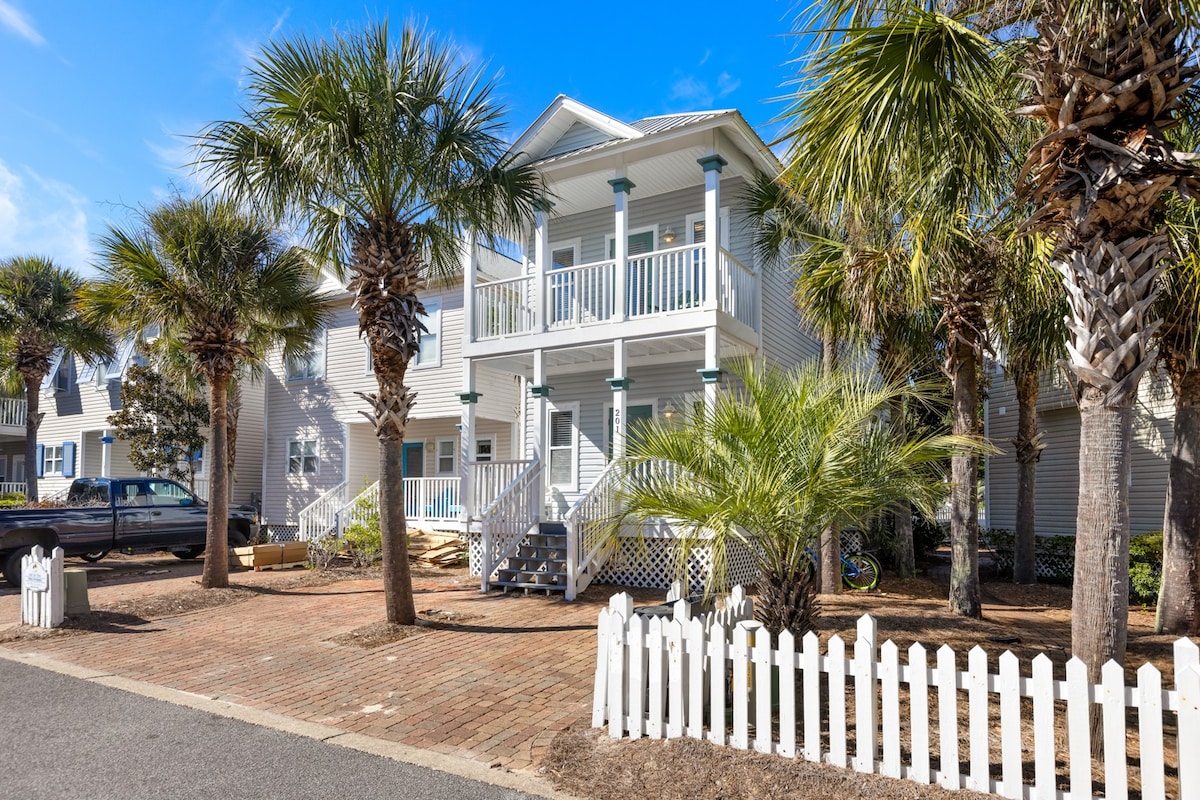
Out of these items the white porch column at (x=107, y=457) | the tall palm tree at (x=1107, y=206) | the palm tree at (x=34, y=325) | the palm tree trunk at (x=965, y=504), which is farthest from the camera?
the white porch column at (x=107, y=457)

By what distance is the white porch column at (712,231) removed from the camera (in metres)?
12.2

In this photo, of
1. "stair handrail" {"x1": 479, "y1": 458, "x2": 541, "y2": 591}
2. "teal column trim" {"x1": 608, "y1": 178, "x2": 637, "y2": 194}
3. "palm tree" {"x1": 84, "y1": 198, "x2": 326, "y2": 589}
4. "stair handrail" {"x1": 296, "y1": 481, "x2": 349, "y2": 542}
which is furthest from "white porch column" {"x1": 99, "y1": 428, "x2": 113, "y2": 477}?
"teal column trim" {"x1": 608, "y1": 178, "x2": 637, "y2": 194}

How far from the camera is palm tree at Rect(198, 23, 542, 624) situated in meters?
8.43

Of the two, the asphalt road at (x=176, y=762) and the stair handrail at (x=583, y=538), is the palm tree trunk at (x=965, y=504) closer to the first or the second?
the stair handrail at (x=583, y=538)

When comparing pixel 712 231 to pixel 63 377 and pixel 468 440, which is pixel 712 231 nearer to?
pixel 468 440

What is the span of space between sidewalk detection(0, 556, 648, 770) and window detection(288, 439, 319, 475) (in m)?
10.7

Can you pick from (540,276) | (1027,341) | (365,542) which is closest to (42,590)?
(365,542)

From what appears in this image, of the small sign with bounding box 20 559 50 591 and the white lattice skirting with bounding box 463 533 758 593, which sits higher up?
the small sign with bounding box 20 559 50 591

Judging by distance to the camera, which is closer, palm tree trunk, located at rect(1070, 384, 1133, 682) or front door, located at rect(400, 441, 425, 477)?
palm tree trunk, located at rect(1070, 384, 1133, 682)

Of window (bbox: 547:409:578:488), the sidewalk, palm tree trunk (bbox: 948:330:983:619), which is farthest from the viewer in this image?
window (bbox: 547:409:578:488)

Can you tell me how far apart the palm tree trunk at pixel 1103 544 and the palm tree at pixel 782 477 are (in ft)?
3.12

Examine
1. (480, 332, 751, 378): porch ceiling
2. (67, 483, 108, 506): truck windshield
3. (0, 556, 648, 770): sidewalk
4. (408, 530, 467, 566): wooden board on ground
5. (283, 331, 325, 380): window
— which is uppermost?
(283, 331, 325, 380): window

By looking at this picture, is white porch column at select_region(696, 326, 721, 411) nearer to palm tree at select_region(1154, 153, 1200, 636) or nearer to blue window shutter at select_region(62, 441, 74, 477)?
palm tree at select_region(1154, 153, 1200, 636)

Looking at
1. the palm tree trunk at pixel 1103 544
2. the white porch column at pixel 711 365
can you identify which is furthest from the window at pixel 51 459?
the palm tree trunk at pixel 1103 544
